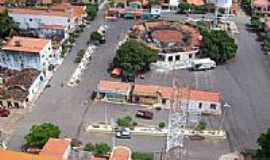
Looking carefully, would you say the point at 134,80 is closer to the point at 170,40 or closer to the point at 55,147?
the point at 170,40

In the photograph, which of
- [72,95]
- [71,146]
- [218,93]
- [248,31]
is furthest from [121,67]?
[248,31]

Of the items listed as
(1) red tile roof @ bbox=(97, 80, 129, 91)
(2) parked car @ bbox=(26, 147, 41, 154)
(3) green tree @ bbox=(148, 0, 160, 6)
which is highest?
(3) green tree @ bbox=(148, 0, 160, 6)

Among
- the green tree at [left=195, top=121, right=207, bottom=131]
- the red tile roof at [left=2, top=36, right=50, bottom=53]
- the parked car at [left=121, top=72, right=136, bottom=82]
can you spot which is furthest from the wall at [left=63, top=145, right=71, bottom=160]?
the red tile roof at [left=2, top=36, right=50, bottom=53]

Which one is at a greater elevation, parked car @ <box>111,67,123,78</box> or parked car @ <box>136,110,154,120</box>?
parked car @ <box>111,67,123,78</box>

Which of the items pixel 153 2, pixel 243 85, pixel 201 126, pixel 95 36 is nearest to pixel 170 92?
pixel 201 126

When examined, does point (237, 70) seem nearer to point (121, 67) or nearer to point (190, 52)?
point (190, 52)

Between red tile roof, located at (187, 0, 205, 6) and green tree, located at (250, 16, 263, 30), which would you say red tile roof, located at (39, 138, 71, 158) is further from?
red tile roof, located at (187, 0, 205, 6)
